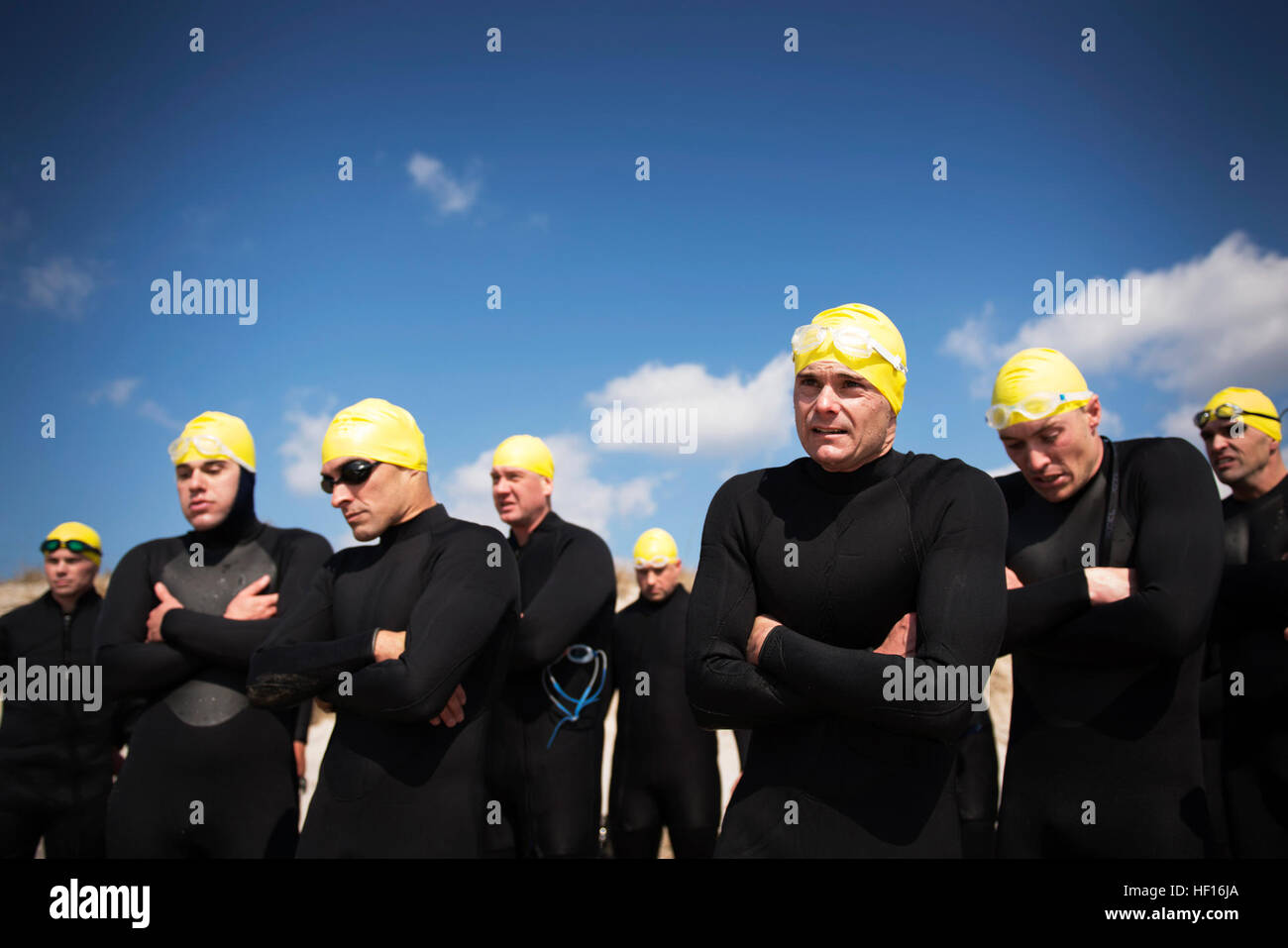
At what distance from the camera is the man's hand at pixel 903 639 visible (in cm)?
270

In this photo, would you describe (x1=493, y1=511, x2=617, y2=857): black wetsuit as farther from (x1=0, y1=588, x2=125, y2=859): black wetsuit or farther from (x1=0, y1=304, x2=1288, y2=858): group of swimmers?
(x1=0, y1=588, x2=125, y2=859): black wetsuit

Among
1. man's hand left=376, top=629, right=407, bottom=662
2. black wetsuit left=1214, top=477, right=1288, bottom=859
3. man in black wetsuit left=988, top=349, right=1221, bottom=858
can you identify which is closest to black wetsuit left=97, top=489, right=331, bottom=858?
man's hand left=376, top=629, right=407, bottom=662

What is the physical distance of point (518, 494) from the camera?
657cm

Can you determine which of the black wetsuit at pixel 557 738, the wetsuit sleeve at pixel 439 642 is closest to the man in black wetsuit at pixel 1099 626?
the wetsuit sleeve at pixel 439 642

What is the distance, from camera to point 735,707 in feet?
9.14

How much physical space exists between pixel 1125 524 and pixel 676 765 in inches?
175

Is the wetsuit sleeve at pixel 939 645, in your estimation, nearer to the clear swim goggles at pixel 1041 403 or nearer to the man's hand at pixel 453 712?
the clear swim goggles at pixel 1041 403

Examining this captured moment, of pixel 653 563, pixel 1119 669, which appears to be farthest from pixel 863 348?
pixel 653 563

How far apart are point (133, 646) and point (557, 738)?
265 centimetres

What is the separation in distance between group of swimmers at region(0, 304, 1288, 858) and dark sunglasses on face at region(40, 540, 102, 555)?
1.63 metres

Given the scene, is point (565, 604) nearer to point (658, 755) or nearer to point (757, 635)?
point (658, 755)

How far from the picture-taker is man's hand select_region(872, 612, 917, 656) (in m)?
2.70
